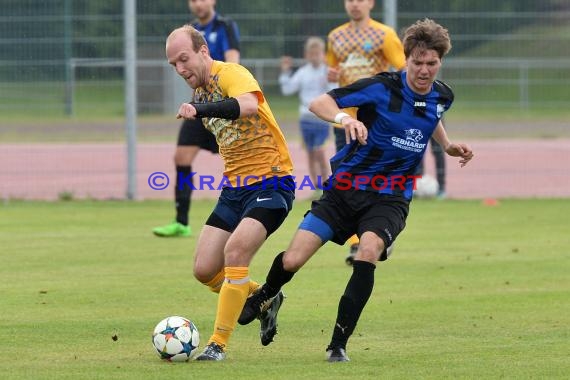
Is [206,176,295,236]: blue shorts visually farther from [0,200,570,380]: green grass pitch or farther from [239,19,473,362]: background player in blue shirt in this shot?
[0,200,570,380]: green grass pitch

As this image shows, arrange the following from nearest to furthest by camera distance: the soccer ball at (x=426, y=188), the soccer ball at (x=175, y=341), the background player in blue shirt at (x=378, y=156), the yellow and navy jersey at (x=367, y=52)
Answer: the soccer ball at (x=175, y=341)
the background player in blue shirt at (x=378, y=156)
the yellow and navy jersey at (x=367, y=52)
the soccer ball at (x=426, y=188)

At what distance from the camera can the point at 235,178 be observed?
7.53m

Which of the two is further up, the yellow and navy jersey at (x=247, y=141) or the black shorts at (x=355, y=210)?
the yellow and navy jersey at (x=247, y=141)

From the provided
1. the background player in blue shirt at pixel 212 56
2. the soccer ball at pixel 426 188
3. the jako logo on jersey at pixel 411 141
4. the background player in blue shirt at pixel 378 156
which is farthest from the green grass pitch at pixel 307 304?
the soccer ball at pixel 426 188

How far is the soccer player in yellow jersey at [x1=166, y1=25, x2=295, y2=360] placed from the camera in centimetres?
701

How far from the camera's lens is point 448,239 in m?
12.8

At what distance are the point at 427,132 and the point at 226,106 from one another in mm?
1259

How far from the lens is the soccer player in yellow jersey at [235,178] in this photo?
23.0 ft

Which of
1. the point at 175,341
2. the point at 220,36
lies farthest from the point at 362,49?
the point at 175,341

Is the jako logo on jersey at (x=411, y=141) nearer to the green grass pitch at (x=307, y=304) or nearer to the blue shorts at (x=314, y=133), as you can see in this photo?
the green grass pitch at (x=307, y=304)

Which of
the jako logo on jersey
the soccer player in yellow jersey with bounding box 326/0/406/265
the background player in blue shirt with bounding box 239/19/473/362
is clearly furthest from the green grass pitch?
the soccer player in yellow jersey with bounding box 326/0/406/265

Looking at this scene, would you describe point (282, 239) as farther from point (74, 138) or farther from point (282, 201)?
point (74, 138)

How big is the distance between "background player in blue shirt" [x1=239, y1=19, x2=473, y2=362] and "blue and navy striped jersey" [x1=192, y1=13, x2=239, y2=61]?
5.02 m

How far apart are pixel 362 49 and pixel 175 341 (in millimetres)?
5256
